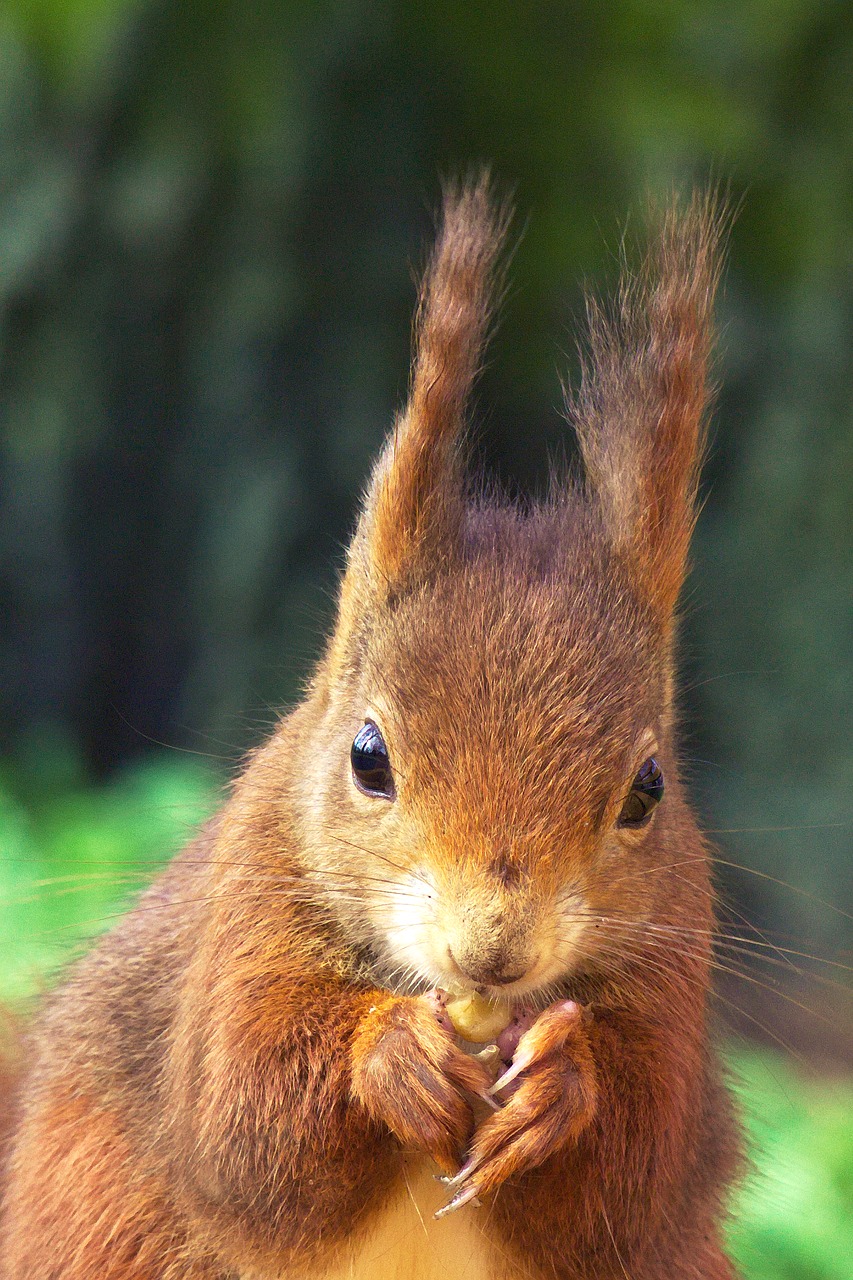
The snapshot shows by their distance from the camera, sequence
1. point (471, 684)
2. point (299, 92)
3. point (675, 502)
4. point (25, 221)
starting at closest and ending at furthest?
point (471, 684)
point (675, 502)
point (299, 92)
point (25, 221)

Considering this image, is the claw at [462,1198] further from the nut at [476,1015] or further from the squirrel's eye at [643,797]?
the squirrel's eye at [643,797]

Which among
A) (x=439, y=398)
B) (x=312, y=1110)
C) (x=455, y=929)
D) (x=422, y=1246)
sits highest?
(x=439, y=398)

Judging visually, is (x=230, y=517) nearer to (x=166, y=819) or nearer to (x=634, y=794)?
(x=166, y=819)

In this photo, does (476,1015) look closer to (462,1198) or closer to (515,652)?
(462,1198)

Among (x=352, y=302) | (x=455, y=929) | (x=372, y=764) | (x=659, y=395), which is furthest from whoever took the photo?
(x=352, y=302)

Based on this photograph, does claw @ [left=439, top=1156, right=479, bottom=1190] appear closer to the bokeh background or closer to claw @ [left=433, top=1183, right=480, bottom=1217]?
claw @ [left=433, top=1183, right=480, bottom=1217]

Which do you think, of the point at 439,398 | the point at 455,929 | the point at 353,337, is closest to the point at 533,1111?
the point at 455,929

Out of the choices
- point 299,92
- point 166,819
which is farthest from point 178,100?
point 166,819
